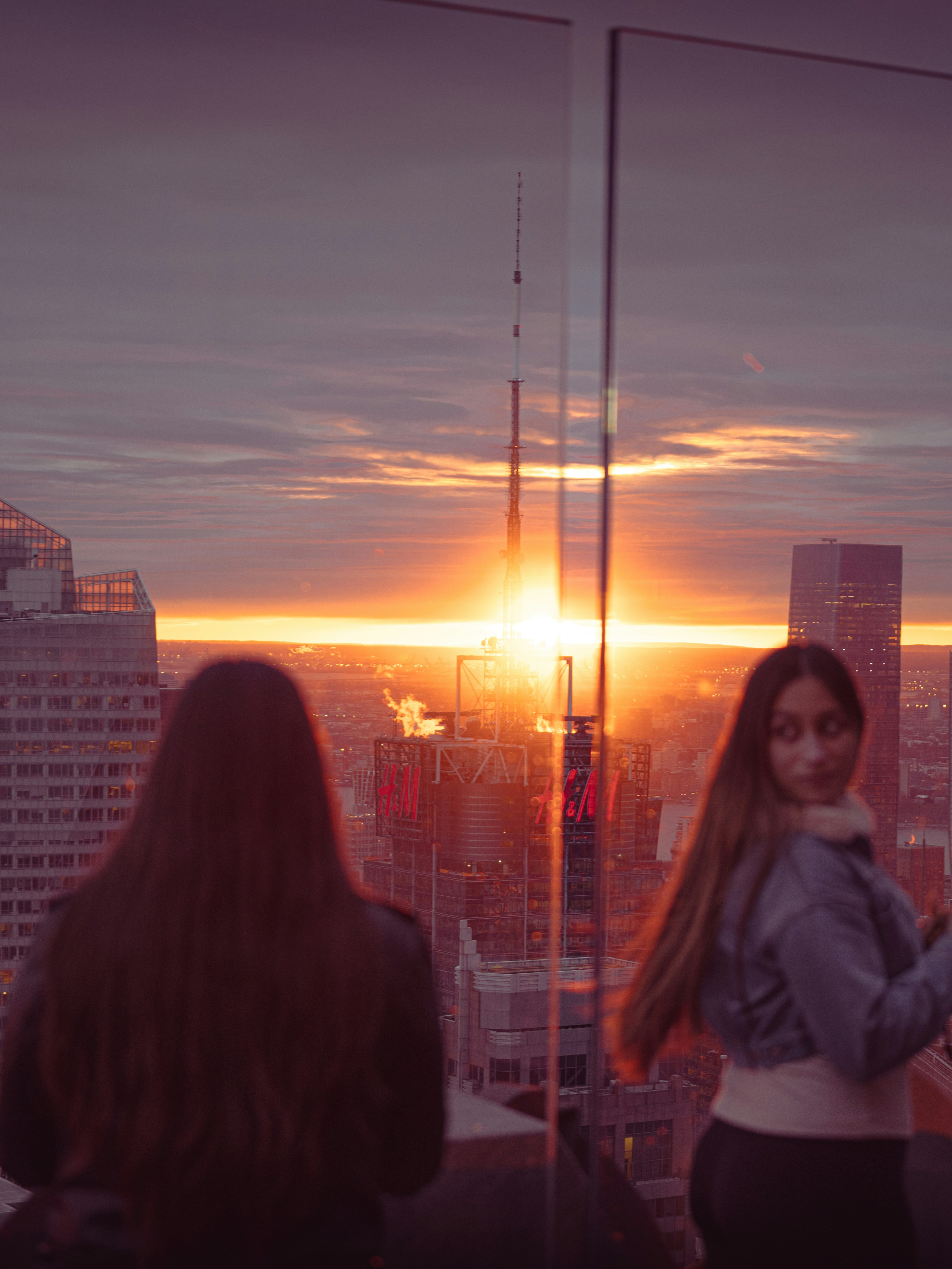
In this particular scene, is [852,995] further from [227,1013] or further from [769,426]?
[769,426]

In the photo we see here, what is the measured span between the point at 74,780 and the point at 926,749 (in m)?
2.39

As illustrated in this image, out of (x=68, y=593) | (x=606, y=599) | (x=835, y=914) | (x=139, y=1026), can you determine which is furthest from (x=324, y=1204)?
(x=68, y=593)

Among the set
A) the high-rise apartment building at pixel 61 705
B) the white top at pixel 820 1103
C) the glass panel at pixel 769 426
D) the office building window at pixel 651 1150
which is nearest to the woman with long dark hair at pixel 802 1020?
the white top at pixel 820 1103

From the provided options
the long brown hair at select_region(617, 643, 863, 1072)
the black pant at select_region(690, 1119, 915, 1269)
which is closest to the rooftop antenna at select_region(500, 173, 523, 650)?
the long brown hair at select_region(617, 643, 863, 1072)

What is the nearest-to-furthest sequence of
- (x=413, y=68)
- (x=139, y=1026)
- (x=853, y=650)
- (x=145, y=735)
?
(x=139, y=1026) < (x=413, y=68) < (x=853, y=650) < (x=145, y=735)

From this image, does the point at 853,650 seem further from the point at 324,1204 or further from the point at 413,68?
the point at 324,1204

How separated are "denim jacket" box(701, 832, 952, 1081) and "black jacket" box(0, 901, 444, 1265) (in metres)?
0.33

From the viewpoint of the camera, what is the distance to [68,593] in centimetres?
332

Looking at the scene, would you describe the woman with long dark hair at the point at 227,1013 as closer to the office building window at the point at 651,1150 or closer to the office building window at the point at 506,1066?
the office building window at the point at 651,1150

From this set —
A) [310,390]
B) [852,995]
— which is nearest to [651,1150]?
[852,995]

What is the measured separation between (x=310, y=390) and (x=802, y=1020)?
203cm

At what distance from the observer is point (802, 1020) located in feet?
3.84

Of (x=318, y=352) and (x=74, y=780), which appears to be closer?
(x=318, y=352)

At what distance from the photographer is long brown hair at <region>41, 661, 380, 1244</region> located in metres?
0.98
